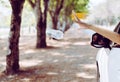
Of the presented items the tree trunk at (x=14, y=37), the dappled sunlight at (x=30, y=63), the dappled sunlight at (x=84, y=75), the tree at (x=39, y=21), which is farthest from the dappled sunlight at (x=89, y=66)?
the tree at (x=39, y=21)

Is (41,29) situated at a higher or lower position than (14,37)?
lower

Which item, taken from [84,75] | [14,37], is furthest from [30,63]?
[84,75]

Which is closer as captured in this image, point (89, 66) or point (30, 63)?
point (89, 66)

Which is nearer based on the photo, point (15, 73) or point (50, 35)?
point (15, 73)

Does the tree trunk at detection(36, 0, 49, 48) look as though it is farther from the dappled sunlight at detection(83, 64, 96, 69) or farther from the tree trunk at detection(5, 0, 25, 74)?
the tree trunk at detection(5, 0, 25, 74)

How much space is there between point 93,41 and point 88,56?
9089 mm

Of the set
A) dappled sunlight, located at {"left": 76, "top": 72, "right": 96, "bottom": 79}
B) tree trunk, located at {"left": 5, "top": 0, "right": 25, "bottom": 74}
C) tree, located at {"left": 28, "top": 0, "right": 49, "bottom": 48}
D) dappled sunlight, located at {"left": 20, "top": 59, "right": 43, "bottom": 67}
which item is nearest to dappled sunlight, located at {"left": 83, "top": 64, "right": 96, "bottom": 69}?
dappled sunlight, located at {"left": 76, "top": 72, "right": 96, "bottom": 79}

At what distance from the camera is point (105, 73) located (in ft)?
9.96

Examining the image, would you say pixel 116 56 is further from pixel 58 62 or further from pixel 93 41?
pixel 58 62

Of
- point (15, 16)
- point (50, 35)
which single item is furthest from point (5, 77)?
point (50, 35)

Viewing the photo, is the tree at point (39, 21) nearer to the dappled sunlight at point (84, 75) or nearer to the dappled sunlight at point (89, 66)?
the dappled sunlight at point (89, 66)

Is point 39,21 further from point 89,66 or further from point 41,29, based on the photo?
point 89,66

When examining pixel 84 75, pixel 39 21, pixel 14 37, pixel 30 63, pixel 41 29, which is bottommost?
pixel 30 63

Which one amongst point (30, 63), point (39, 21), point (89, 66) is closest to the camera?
point (89, 66)
